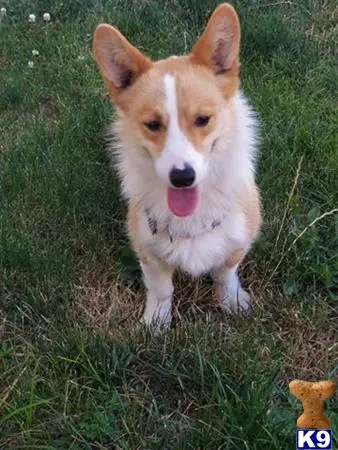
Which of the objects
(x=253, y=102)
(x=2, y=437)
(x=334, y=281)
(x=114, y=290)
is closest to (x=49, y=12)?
(x=253, y=102)

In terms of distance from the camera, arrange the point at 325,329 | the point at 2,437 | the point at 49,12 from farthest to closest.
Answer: the point at 49,12
the point at 325,329
the point at 2,437

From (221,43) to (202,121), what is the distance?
32 cm

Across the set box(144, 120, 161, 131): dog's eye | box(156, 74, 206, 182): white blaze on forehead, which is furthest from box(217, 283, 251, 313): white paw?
box(144, 120, 161, 131): dog's eye

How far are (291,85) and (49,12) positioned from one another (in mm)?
1781

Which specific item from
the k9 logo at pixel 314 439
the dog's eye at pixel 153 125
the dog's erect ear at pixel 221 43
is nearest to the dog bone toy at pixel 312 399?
the k9 logo at pixel 314 439

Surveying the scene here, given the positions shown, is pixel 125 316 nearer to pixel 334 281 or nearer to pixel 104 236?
pixel 104 236

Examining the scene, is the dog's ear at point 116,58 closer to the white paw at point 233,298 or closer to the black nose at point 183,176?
the black nose at point 183,176

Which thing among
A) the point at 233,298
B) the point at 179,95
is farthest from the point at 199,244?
the point at 179,95

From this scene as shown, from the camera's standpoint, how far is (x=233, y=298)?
2773 millimetres

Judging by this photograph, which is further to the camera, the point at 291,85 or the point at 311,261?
the point at 291,85

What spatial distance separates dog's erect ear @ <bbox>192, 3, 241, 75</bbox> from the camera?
2.31 m

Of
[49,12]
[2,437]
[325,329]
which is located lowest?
[325,329]

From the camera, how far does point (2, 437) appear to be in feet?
7.32

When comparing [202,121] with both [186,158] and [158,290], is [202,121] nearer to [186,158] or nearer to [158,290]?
[186,158]
